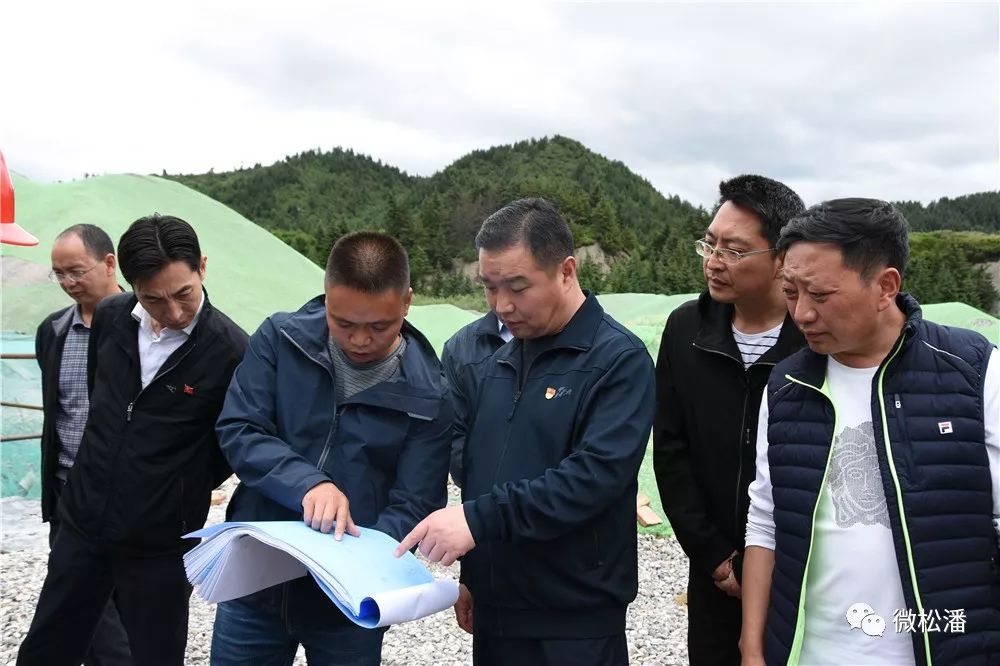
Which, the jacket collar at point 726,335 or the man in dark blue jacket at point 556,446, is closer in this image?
the man in dark blue jacket at point 556,446

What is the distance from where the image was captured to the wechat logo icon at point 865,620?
1.63 meters

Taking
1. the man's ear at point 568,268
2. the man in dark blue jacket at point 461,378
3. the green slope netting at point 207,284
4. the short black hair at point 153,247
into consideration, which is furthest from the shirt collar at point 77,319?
the green slope netting at point 207,284

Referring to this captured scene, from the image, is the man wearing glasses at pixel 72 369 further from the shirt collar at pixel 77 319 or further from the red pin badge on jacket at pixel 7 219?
the red pin badge on jacket at pixel 7 219

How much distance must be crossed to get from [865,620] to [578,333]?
864 millimetres

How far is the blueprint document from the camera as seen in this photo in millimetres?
1534

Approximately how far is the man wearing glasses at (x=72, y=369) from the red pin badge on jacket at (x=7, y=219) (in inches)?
23.4

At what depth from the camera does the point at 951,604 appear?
61.6 inches

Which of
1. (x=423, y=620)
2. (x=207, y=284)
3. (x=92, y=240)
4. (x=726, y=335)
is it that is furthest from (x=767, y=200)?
(x=207, y=284)

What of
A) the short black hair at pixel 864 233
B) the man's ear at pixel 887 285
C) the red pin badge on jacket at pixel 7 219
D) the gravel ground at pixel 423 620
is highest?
the red pin badge on jacket at pixel 7 219

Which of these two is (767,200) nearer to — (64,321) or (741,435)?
(741,435)

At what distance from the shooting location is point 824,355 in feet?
5.88

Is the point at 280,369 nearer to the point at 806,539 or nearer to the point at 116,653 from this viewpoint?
the point at 806,539

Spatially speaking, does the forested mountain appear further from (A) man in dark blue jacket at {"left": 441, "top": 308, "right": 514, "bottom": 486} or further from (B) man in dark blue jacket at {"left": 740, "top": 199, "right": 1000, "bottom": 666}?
(B) man in dark blue jacket at {"left": 740, "top": 199, "right": 1000, "bottom": 666}

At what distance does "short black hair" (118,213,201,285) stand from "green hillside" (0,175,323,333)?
7.03 m
